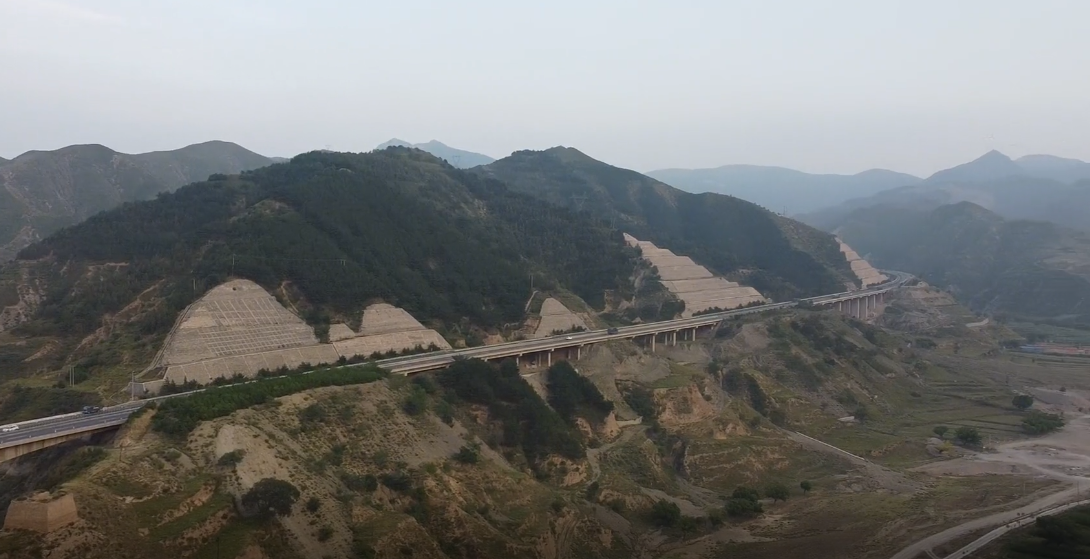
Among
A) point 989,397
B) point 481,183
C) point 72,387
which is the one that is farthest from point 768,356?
point 72,387

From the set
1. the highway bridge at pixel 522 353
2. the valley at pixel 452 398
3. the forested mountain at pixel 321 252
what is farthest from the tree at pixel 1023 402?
the forested mountain at pixel 321 252

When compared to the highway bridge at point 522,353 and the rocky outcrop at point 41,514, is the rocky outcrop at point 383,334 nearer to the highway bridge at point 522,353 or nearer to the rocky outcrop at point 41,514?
the highway bridge at point 522,353

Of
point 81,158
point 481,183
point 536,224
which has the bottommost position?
point 536,224

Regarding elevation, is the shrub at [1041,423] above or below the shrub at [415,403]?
below

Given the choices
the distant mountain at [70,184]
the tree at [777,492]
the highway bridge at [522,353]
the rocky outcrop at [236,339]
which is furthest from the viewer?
the distant mountain at [70,184]

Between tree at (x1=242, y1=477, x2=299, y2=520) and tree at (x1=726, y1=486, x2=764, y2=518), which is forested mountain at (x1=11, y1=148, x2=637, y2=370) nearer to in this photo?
tree at (x1=242, y1=477, x2=299, y2=520)

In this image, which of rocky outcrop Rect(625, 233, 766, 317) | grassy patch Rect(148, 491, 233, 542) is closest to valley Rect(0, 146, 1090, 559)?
grassy patch Rect(148, 491, 233, 542)

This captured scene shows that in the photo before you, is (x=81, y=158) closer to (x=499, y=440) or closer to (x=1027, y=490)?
(x=499, y=440)
